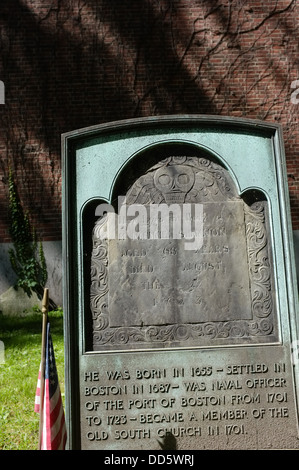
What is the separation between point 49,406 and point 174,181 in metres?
1.90

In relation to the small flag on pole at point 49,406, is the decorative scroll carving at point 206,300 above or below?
above

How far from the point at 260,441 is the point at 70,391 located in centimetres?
147

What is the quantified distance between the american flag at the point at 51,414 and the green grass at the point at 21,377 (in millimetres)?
832

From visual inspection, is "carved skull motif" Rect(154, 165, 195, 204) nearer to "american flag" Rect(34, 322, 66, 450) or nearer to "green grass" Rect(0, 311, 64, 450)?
"american flag" Rect(34, 322, 66, 450)

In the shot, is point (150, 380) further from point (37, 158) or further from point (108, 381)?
point (37, 158)

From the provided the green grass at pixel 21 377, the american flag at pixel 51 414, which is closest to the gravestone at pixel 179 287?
the american flag at pixel 51 414

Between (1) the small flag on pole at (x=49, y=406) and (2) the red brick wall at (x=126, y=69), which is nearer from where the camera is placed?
(1) the small flag on pole at (x=49, y=406)

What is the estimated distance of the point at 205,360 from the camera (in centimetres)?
344

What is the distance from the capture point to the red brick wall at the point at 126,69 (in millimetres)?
9156

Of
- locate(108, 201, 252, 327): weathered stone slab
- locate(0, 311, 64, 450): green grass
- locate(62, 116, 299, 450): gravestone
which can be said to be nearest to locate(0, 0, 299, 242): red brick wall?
locate(0, 311, 64, 450): green grass

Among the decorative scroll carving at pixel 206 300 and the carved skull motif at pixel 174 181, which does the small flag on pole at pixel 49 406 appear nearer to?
the decorative scroll carving at pixel 206 300

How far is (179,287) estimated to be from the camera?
11.5ft

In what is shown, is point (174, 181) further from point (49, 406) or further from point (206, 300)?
point (49, 406)

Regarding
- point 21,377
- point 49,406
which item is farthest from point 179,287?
point 21,377
